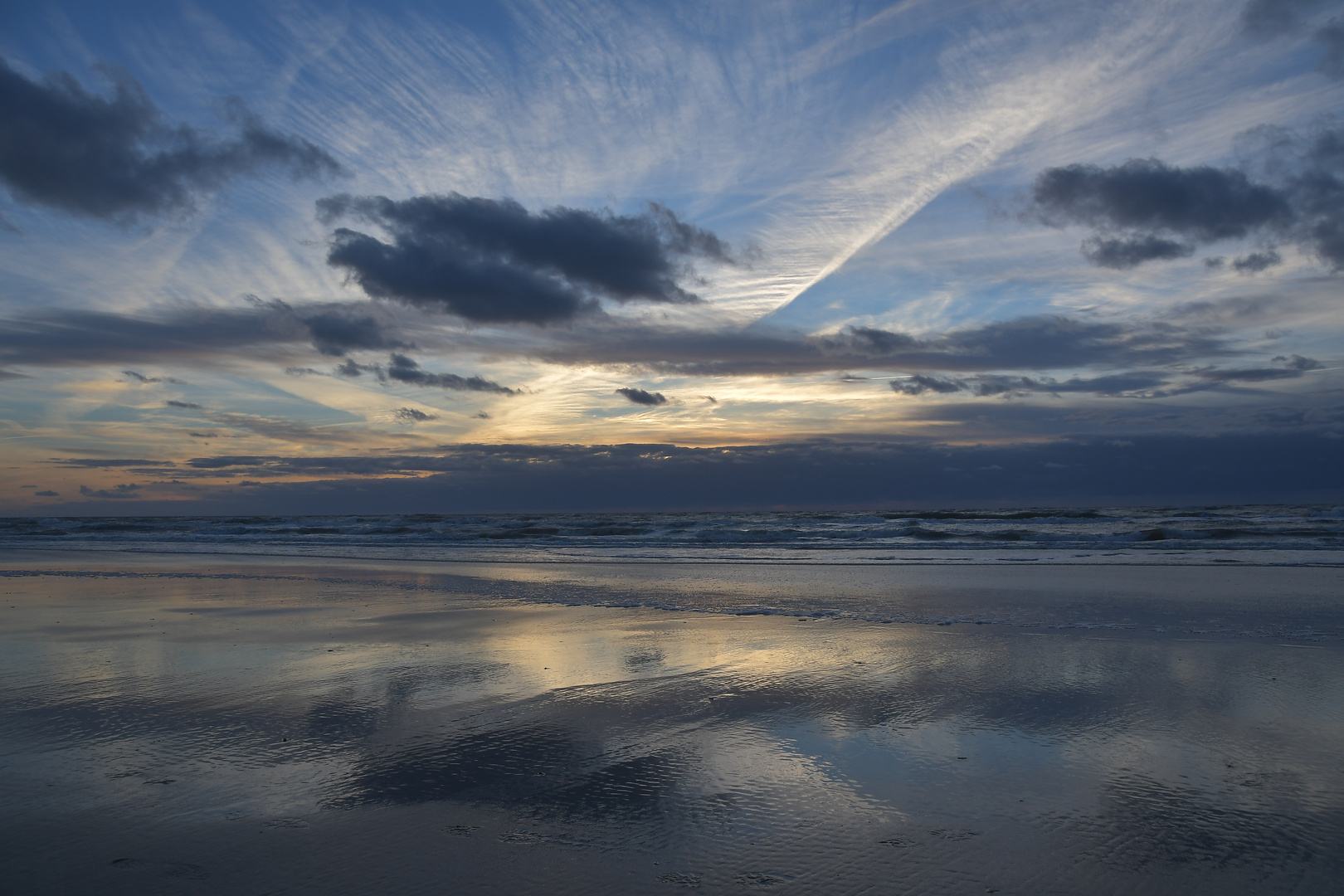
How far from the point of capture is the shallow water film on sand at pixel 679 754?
2895 mm

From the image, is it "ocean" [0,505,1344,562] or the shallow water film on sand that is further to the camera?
"ocean" [0,505,1344,562]

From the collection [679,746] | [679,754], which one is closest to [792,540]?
[679,746]

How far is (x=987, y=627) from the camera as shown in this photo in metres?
8.51

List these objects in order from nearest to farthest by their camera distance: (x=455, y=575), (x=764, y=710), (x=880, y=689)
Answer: (x=764, y=710) < (x=880, y=689) < (x=455, y=575)

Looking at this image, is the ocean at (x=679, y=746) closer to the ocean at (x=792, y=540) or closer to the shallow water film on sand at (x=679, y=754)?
the shallow water film on sand at (x=679, y=754)

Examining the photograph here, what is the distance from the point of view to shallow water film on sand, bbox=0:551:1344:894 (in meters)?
2.89

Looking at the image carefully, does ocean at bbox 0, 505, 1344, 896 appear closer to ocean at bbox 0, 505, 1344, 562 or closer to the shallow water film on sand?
the shallow water film on sand

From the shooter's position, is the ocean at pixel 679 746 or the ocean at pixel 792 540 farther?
the ocean at pixel 792 540

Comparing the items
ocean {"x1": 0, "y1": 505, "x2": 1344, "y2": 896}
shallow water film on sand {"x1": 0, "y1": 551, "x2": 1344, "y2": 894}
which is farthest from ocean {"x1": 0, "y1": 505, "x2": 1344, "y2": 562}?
shallow water film on sand {"x1": 0, "y1": 551, "x2": 1344, "y2": 894}

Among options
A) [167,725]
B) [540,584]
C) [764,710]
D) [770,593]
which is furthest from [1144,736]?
[540,584]

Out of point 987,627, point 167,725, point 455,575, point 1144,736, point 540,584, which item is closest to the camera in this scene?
point 1144,736

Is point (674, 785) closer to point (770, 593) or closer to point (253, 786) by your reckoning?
point (253, 786)

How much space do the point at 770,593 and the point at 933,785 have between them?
840 cm

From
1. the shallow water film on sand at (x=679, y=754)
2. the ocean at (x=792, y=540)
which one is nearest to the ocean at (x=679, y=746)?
the shallow water film on sand at (x=679, y=754)
